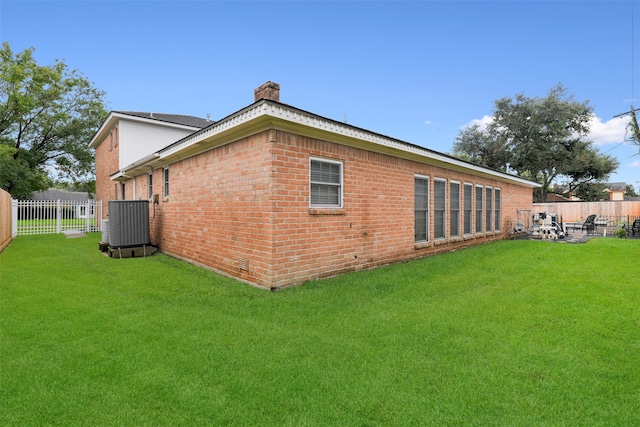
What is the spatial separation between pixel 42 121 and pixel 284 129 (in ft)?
96.4

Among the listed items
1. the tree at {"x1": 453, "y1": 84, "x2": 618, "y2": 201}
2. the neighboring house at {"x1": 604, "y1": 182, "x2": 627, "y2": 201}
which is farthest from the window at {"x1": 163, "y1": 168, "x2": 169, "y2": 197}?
the neighboring house at {"x1": 604, "y1": 182, "x2": 627, "y2": 201}

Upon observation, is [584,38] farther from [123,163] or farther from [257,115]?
[123,163]

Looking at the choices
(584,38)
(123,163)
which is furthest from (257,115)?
(584,38)

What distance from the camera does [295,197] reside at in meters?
5.77

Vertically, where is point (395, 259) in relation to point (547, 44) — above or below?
below

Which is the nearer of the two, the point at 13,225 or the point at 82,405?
the point at 82,405

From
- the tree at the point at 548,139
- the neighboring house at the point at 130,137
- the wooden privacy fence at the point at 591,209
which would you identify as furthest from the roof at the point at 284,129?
the tree at the point at 548,139

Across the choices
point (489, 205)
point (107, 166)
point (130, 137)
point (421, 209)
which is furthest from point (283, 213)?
point (107, 166)

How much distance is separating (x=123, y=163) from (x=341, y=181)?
46.8 feet

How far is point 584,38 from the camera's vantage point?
48.2 feet

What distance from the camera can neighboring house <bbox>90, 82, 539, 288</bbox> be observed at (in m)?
5.57

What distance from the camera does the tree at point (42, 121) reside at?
22500mm

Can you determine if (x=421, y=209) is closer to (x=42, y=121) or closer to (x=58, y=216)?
(x=58, y=216)

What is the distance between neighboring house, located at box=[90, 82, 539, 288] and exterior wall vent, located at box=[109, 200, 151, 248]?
609 millimetres
